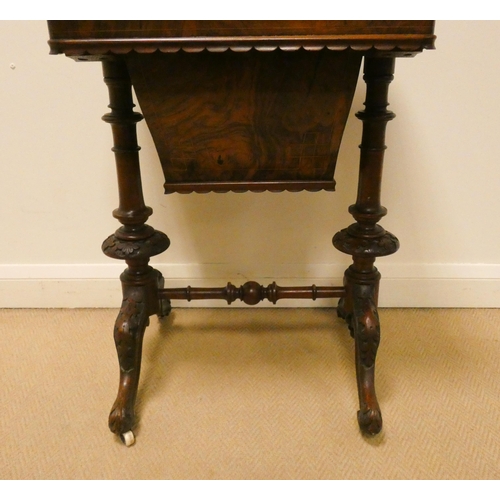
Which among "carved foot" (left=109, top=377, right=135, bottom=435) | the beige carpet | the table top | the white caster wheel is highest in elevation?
the table top

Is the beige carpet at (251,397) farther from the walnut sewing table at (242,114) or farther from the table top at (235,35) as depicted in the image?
the table top at (235,35)

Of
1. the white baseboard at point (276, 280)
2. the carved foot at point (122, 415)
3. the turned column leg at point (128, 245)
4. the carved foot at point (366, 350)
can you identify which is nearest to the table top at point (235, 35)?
the turned column leg at point (128, 245)

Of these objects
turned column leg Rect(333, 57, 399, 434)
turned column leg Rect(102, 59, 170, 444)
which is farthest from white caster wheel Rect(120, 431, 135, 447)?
turned column leg Rect(333, 57, 399, 434)

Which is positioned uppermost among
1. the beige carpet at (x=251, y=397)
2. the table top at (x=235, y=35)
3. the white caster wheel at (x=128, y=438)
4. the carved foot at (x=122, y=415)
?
the table top at (x=235, y=35)

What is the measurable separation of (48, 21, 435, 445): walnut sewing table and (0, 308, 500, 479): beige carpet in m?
0.08

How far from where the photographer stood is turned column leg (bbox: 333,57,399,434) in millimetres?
837

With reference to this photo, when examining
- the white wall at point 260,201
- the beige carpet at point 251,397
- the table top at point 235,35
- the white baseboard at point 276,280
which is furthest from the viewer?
the white baseboard at point 276,280

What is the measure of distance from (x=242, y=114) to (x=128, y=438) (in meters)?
0.66

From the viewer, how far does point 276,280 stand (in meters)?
1.33

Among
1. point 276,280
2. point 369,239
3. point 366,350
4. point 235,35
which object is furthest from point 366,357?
point 235,35

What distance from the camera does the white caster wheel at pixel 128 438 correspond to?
85 cm

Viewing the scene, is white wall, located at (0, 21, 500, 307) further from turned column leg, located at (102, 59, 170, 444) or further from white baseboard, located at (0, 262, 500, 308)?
turned column leg, located at (102, 59, 170, 444)

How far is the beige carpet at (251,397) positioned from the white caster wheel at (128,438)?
1 centimetres

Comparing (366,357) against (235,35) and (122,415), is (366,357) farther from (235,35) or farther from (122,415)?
(235,35)
